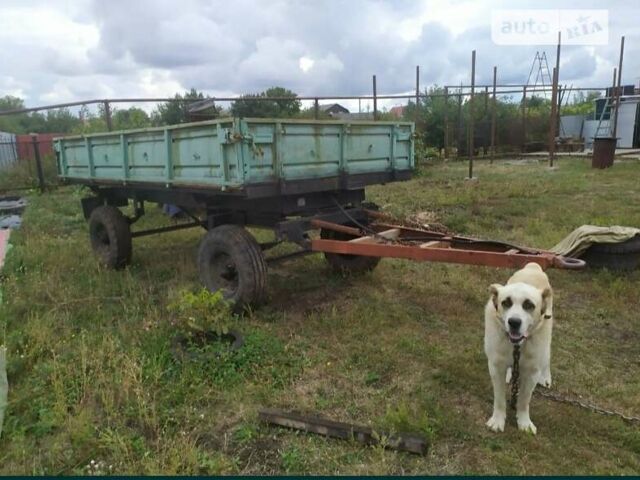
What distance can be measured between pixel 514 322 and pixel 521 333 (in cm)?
7

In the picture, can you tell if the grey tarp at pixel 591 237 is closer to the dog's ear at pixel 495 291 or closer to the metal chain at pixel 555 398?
the metal chain at pixel 555 398

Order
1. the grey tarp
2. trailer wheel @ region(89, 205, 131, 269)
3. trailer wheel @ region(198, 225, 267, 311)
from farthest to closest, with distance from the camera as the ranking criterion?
trailer wheel @ region(89, 205, 131, 269)
the grey tarp
trailer wheel @ region(198, 225, 267, 311)

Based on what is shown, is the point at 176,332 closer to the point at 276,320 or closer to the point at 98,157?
the point at 276,320

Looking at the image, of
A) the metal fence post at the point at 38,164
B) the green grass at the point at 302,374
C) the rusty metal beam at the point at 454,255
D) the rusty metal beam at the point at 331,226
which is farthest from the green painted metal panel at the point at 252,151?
the metal fence post at the point at 38,164

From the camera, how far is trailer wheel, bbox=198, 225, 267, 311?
4.78 metres

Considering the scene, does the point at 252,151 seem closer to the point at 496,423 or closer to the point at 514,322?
the point at 514,322

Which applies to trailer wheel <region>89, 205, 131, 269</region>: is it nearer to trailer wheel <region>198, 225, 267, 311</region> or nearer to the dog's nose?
trailer wheel <region>198, 225, 267, 311</region>

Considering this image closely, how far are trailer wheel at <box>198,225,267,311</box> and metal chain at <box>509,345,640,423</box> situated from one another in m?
2.42

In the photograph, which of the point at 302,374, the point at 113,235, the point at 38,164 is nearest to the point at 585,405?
the point at 302,374

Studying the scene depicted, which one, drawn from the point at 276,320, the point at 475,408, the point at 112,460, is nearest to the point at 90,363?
the point at 112,460

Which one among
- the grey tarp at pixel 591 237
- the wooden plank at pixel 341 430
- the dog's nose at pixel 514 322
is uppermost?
the dog's nose at pixel 514 322

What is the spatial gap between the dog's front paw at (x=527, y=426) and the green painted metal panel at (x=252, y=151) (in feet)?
8.68

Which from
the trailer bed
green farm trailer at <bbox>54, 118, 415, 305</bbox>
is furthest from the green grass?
the trailer bed

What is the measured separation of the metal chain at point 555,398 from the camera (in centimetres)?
300
